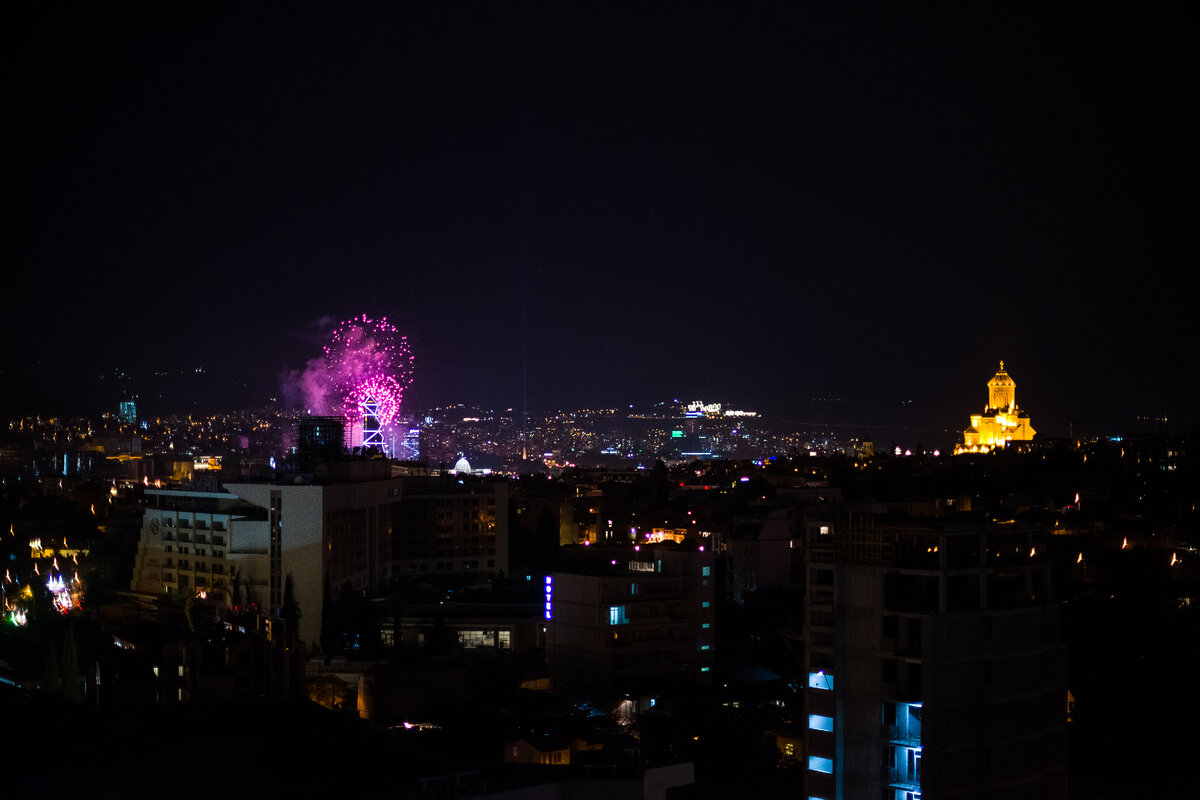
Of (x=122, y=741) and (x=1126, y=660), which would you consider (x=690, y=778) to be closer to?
(x=122, y=741)

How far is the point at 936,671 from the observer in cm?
867

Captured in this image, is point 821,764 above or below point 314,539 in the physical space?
below

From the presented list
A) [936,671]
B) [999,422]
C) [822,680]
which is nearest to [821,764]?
[822,680]

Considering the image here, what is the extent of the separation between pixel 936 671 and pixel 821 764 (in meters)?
1.13

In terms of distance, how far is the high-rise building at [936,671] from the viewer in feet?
28.7

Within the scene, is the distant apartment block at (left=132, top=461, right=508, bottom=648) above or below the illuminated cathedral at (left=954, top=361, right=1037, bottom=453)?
below

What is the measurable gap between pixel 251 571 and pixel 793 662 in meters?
10.7

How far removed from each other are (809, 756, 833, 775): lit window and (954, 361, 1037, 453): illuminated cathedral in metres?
47.8

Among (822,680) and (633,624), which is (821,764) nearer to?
(822,680)

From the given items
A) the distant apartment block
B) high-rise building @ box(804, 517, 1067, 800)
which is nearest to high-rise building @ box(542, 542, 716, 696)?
the distant apartment block

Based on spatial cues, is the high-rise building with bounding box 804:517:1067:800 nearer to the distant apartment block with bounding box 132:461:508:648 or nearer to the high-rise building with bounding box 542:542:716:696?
the high-rise building with bounding box 542:542:716:696

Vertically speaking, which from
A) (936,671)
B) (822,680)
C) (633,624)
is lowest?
(633,624)

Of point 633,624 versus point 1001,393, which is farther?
point 1001,393

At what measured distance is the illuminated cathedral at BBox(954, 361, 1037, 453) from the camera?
57094 mm
